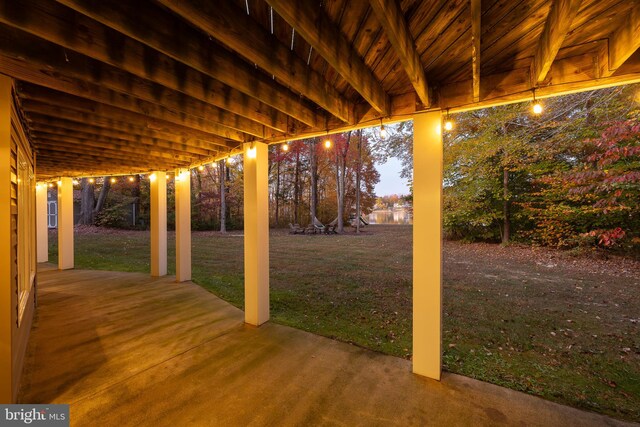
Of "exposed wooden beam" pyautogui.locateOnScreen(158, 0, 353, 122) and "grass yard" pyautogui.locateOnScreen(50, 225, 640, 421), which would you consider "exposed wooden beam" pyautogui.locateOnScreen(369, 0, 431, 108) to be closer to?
"exposed wooden beam" pyautogui.locateOnScreen(158, 0, 353, 122)

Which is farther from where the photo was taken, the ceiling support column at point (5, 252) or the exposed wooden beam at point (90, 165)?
the exposed wooden beam at point (90, 165)

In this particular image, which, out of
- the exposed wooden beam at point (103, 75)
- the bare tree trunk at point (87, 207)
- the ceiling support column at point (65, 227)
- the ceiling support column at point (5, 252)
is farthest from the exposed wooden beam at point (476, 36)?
the bare tree trunk at point (87, 207)

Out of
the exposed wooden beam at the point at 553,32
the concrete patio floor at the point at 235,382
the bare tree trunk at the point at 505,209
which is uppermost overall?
the exposed wooden beam at the point at 553,32

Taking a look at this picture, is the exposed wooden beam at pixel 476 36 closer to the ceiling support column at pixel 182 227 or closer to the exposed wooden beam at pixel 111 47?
the exposed wooden beam at pixel 111 47

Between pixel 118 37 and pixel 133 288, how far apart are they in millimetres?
5225

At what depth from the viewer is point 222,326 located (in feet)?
12.1

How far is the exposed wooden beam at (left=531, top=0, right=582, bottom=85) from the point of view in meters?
1.30

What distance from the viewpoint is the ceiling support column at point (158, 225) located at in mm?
6328

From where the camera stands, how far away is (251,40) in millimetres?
1692

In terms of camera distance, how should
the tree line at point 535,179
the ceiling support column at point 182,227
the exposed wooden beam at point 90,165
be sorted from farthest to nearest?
the tree line at point 535,179 < the ceiling support column at point 182,227 < the exposed wooden beam at point 90,165

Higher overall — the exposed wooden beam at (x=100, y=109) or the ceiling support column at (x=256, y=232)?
the exposed wooden beam at (x=100, y=109)

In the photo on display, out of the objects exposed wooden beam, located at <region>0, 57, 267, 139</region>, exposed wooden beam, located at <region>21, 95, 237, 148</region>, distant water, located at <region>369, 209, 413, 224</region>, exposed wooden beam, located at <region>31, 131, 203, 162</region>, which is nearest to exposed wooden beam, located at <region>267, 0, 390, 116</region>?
exposed wooden beam, located at <region>0, 57, 267, 139</region>

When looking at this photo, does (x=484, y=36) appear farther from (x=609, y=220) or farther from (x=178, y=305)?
(x=609, y=220)

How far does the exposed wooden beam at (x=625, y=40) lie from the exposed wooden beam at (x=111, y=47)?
8.03ft
